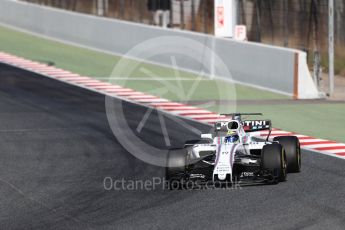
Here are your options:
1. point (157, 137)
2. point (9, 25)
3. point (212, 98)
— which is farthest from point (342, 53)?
point (9, 25)

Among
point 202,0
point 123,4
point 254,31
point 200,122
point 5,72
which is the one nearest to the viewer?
point 200,122

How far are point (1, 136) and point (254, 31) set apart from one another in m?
17.3

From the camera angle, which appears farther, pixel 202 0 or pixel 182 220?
pixel 202 0

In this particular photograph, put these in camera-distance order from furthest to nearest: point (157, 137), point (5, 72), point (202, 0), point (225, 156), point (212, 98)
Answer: point (202, 0) < point (5, 72) < point (212, 98) < point (157, 137) < point (225, 156)

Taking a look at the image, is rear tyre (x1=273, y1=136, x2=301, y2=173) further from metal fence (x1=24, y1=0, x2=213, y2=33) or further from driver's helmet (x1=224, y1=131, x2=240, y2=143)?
metal fence (x1=24, y1=0, x2=213, y2=33)

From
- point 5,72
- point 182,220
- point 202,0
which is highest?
point 202,0

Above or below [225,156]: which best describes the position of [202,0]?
above

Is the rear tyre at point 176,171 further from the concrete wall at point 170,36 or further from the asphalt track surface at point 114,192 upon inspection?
the concrete wall at point 170,36

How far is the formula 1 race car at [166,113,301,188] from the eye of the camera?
15078 mm

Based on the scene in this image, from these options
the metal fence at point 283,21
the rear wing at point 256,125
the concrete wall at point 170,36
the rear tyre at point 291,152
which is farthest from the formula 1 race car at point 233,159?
the metal fence at point 283,21

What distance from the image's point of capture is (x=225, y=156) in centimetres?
1509

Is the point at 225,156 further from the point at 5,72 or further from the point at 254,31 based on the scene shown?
the point at 254,31

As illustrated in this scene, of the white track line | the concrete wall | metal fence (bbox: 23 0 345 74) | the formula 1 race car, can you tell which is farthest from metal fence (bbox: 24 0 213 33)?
the formula 1 race car

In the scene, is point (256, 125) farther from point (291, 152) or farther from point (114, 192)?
point (114, 192)
